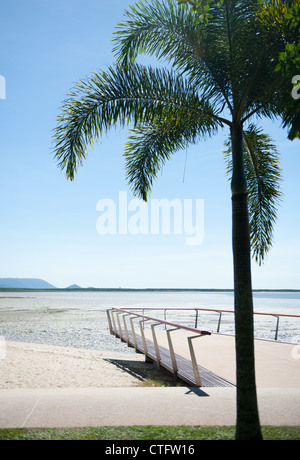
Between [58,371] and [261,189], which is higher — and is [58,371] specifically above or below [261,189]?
below

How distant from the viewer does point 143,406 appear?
511 centimetres

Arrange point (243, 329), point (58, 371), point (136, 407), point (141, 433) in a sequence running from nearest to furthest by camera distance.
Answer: point (141, 433)
point (243, 329)
point (136, 407)
point (58, 371)

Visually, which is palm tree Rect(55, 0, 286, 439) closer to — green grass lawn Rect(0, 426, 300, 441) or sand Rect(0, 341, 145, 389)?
green grass lawn Rect(0, 426, 300, 441)

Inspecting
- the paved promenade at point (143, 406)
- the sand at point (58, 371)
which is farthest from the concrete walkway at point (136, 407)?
the sand at point (58, 371)

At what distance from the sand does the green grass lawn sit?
189 inches

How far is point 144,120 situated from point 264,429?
404 cm

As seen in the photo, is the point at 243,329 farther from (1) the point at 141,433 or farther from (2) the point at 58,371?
(2) the point at 58,371

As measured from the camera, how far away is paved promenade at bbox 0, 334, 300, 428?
4.46 m

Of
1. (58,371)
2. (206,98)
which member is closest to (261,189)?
(206,98)

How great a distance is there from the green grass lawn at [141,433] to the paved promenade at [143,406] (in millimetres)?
211

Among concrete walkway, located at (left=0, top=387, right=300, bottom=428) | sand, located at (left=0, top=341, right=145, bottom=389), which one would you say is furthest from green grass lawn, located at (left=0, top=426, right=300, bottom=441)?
sand, located at (left=0, top=341, right=145, bottom=389)

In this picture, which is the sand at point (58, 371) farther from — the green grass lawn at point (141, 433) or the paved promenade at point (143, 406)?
the green grass lawn at point (141, 433)

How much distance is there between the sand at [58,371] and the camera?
8.95m

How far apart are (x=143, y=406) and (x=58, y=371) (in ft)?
19.5
